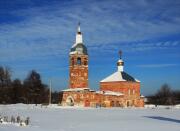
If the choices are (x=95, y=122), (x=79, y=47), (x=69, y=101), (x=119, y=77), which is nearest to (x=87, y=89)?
(x=69, y=101)

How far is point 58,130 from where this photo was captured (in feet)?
70.3

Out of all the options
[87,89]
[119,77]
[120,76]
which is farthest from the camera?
[120,76]

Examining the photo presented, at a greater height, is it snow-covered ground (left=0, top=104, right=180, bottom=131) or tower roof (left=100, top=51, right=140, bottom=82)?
tower roof (left=100, top=51, right=140, bottom=82)

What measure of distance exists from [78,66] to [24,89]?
53.7ft

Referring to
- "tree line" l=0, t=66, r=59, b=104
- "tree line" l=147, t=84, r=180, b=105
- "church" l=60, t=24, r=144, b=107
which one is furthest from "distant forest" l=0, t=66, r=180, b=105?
"tree line" l=147, t=84, r=180, b=105

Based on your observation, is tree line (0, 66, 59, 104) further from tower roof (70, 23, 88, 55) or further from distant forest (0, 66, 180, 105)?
tower roof (70, 23, 88, 55)

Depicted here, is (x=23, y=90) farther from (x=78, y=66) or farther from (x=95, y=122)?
(x=95, y=122)

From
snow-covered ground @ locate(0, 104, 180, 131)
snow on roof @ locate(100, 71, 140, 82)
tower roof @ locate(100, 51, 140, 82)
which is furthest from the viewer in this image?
tower roof @ locate(100, 51, 140, 82)

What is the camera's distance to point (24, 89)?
279ft

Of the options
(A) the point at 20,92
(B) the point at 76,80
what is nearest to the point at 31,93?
(A) the point at 20,92

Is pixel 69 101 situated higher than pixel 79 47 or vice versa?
pixel 79 47

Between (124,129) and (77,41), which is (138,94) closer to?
(77,41)

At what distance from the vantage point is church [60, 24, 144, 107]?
2864 inches

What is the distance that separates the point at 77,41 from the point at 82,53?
2970 millimetres
